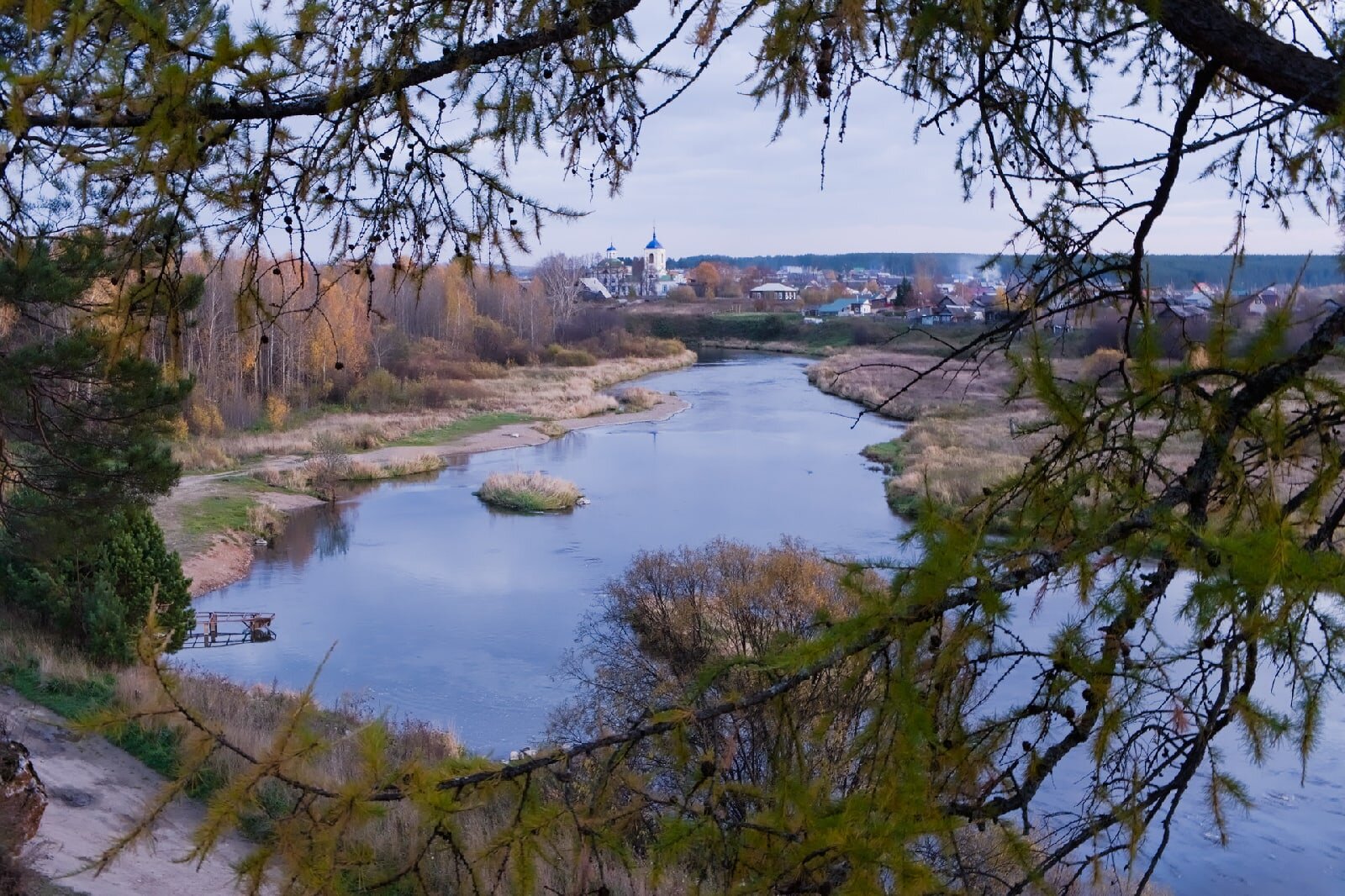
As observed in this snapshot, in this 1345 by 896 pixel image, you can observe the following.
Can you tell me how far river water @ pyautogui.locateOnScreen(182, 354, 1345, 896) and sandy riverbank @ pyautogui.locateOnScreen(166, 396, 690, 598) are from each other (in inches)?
19.7

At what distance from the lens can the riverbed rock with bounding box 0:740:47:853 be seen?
222 inches

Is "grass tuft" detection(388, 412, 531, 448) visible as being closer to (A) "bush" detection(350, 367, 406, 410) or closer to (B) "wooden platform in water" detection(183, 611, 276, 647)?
(A) "bush" detection(350, 367, 406, 410)

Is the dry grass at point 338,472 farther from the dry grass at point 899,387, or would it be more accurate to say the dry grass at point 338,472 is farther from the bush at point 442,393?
the dry grass at point 899,387

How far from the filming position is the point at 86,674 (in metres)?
10.2

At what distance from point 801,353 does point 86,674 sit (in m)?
Result: 35.4

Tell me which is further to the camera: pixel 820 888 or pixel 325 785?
pixel 325 785

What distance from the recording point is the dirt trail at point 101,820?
6.41m

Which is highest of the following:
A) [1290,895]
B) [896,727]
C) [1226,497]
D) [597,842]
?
[1226,497]

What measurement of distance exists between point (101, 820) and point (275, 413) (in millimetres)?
19821

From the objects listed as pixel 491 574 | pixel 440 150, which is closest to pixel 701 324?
pixel 491 574

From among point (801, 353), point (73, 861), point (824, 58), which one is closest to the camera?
point (824, 58)

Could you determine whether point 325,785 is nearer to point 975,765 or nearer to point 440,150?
point 975,765

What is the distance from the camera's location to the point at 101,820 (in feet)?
24.6

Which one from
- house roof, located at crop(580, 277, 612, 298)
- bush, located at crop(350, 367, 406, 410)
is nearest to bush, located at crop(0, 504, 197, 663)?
bush, located at crop(350, 367, 406, 410)
